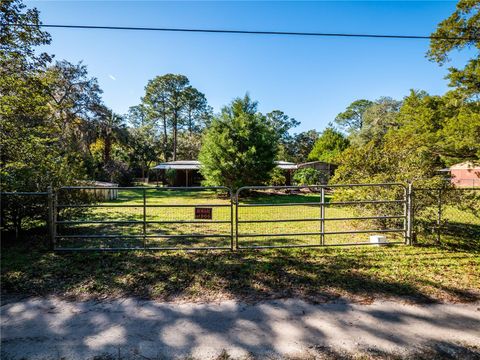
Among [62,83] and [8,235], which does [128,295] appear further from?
[62,83]

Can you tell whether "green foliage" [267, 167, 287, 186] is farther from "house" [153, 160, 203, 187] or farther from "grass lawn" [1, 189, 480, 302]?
"grass lawn" [1, 189, 480, 302]

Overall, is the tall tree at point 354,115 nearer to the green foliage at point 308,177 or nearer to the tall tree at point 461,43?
the green foliage at point 308,177

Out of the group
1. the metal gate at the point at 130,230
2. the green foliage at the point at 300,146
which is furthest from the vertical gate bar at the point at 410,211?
the green foliage at the point at 300,146

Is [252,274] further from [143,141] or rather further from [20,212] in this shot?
[143,141]

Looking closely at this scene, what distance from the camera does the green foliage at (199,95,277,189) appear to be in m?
17.0

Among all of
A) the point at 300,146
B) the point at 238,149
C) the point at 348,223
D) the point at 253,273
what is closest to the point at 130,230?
the point at 253,273

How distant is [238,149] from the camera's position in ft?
57.4

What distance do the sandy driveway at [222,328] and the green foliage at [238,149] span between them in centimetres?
1371

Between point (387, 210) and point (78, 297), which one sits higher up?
point (387, 210)

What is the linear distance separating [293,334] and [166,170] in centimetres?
2656

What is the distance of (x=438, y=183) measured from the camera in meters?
6.25

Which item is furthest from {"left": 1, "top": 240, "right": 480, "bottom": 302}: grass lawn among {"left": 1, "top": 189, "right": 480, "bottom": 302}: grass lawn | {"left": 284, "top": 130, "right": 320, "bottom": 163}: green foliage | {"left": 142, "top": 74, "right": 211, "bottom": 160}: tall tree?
{"left": 284, "top": 130, "right": 320, "bottom": 163}: green foliage

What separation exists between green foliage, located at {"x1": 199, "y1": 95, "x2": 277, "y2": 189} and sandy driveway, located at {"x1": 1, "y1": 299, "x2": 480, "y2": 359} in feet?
45.0

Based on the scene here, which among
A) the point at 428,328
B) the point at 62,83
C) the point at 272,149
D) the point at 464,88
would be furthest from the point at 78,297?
the point at 62,83
